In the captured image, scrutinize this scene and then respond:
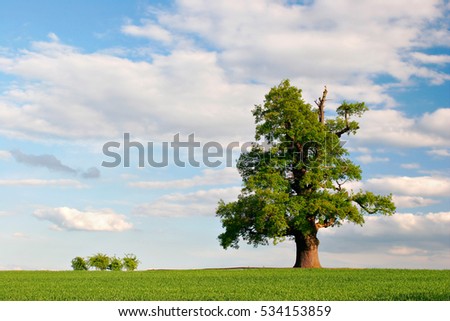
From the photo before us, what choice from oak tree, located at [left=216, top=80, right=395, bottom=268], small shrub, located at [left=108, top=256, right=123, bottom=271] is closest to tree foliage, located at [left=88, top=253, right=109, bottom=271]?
small shrub, located at [left=108, top=256, right=123, bottom=271]

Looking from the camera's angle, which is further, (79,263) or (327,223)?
(79,263)

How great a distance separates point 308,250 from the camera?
4166 cm

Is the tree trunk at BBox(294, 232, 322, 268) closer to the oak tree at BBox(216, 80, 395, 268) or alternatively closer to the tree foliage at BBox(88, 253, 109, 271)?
the oak tree at BBox(216, 80, 395, 268)

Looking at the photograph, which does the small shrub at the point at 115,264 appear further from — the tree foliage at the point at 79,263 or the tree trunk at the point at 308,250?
the tree trunk at the point at 308,250

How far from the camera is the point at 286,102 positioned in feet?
137

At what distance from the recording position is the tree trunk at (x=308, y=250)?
41.5 meters

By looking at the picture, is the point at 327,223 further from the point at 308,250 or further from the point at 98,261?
the point at 98,261

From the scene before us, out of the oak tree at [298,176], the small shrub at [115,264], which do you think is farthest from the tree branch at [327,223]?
the small shrub at [115,264]

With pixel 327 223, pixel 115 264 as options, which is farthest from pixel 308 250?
pixel 115 264

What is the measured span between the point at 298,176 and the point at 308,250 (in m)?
5.24

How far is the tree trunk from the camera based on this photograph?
41.5 metres
